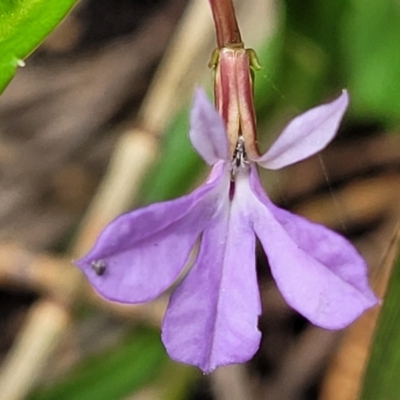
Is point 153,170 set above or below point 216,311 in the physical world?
below

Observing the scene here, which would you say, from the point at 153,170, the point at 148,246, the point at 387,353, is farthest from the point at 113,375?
the point at 148,246

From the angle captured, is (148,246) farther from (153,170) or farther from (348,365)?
(348,365)

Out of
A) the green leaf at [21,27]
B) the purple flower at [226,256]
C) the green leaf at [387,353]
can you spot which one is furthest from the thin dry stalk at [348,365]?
the green leaf at [21,27]

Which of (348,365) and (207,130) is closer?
(207,130)

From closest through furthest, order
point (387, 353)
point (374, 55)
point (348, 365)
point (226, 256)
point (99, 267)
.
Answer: point (99, 267) → point (226, 256) → point (387, 353) → point (374, 55) → point (348, 365)

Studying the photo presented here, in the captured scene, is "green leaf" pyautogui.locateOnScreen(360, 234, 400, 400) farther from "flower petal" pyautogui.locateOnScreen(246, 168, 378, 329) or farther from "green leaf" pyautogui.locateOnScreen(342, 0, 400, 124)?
"green leaf" pyautogui.locateOnScreen(342, 0, 400, 124)

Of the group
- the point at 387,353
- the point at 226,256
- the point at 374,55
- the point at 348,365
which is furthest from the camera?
the point at 348,365
